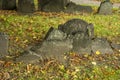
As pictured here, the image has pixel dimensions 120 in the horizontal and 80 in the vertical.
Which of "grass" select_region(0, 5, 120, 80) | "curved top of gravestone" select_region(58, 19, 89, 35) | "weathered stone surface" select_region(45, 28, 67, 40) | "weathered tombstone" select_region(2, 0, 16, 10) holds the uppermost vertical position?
"weathered tombstone" select_region(2, 0, 16, 10)

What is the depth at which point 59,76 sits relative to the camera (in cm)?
737

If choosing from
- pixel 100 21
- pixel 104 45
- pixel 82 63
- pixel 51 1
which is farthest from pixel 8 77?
pixel 51 1

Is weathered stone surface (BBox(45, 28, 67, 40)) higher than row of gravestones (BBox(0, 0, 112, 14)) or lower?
lower

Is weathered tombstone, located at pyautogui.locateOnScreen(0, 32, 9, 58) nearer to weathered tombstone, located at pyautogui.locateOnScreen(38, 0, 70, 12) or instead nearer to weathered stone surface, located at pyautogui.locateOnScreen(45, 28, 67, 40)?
weathered stone surface, located at pyautogui.locateOnScreen(45, 28, 67, 40)

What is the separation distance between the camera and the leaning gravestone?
7867 millimetres

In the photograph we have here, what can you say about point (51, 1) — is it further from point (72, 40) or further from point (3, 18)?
point (72, 40)

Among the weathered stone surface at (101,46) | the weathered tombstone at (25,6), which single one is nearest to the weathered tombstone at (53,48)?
the weathered stone surface at (101,46)

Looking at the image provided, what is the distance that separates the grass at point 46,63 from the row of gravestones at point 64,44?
0.19m

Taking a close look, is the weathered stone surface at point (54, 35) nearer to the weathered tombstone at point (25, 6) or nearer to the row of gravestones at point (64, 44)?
the row of gravestones at point (64, 44)

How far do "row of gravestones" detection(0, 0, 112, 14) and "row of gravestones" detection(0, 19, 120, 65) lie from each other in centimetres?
501

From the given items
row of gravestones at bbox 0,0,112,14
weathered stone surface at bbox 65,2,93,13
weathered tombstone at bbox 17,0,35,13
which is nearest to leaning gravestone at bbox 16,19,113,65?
weathered tombstone at bbox 17,0,35,13

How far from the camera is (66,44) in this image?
821cm

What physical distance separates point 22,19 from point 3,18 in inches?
27.8

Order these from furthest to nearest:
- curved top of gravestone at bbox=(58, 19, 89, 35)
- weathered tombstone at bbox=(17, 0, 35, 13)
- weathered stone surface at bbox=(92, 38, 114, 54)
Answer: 1. weathered tombstone at bbox=(17, 0, 35, 13)
2. weathered stone surface at bbox=(92, 38, 114, 54)
3. curved top of gravestone at bbox=(58, 19, 89, 35)
